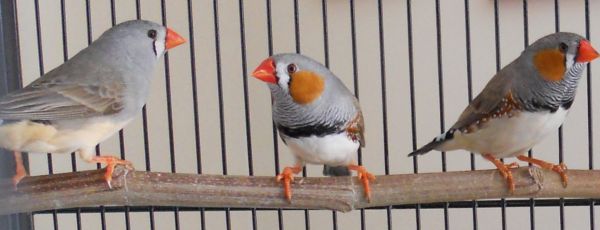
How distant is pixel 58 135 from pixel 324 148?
0.29 meters

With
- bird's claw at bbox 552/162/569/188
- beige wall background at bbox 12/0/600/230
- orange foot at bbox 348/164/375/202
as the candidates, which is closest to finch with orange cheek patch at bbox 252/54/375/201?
orange foot at bbox 348/164/375/202

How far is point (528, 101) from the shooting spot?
0.97m

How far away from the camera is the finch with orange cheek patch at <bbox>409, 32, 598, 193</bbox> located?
942 millimetres

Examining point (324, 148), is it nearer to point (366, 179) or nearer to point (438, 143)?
point (366, 179)

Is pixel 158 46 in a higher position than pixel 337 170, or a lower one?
higher

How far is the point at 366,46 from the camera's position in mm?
1591

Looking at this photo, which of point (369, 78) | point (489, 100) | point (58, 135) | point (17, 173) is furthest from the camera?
point (369, 78)

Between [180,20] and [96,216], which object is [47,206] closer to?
[96,216]

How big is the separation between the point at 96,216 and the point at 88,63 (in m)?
0.60

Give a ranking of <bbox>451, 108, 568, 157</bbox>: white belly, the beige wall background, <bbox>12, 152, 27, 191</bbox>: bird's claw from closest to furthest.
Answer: <bbox>12, 152, 27, 191</bbox>: bird's claw, <bbox>451, 108, 568, 157</bbox>: white belly, the beige wall background

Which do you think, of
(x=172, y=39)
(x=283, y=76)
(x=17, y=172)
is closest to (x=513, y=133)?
(x=283, y=76)

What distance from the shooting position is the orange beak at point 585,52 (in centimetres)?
90

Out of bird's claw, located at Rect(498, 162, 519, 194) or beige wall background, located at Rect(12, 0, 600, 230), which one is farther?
beige wall background, located at Rect(12, 0, 600, 230)

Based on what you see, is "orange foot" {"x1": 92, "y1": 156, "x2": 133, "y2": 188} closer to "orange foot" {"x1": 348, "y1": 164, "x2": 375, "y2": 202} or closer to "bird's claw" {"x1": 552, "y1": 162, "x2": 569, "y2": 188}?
"orange foot" {"x1": 348, "y1": 164, "x2": 375, "y2": 202}
